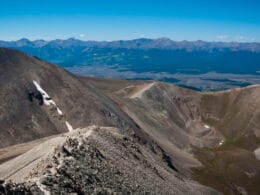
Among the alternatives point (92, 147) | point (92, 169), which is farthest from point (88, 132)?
point (92, 169)

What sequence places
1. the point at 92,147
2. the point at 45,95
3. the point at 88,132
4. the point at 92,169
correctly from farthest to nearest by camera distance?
1. the point at 45,95
2. the point at 88,132
3. the point at 92,147
4. the point at 92,169

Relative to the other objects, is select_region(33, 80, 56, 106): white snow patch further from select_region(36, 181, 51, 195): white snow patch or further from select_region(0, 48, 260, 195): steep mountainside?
select_region(36, 181, 51, 195): white snow patch

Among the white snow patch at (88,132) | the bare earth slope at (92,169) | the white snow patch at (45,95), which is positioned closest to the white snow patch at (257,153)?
the white snow patch at (45,95)

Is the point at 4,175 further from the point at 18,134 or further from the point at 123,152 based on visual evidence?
the point at 18,134

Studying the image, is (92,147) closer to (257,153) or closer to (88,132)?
(88,132)

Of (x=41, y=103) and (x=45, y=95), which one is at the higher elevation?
(x=45, y=95)

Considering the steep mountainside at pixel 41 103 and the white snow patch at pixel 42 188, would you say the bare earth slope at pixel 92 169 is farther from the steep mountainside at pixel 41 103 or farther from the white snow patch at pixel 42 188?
the steep mountainside at pixel 41 103

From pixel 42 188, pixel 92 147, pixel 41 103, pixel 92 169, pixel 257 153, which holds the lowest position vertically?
pixel 257 153

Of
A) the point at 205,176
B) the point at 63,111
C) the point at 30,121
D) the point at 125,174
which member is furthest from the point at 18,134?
the point at 125,174

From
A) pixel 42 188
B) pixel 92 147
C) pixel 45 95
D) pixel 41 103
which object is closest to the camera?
pixel 42 188

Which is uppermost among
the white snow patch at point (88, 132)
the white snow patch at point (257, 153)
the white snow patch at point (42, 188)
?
the white snow patch at point (42, 188)

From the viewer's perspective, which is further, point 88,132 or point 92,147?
point 88,132
